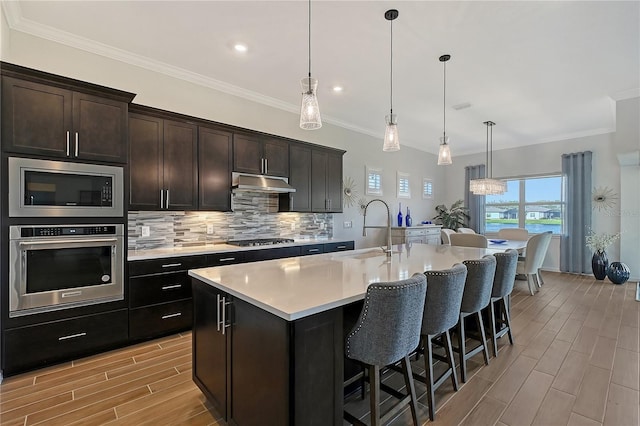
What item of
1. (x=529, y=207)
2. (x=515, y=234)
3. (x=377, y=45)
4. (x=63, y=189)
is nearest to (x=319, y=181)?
(x=377, y=45)

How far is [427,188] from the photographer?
25.0 ft

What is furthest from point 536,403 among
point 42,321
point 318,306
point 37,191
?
point 37,191

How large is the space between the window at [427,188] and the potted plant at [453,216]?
492mm

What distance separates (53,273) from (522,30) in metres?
4.65

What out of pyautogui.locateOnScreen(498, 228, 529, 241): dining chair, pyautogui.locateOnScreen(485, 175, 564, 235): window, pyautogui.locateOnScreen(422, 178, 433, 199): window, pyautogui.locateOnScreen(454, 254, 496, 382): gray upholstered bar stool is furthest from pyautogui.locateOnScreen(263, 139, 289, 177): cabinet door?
pyautogui.locateOnScreen(485, 175, 564, 235): window

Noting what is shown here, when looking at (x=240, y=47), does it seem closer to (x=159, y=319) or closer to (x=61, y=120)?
(x=61, y=120)

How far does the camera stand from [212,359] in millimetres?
1823

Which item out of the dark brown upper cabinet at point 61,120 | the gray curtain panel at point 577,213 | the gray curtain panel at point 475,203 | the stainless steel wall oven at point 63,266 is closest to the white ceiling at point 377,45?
the dark brown upper cabinet at point 61,120

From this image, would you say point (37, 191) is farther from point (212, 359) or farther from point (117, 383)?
point (212, 359)

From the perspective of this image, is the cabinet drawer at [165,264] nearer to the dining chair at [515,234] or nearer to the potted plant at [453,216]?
the dining chair at [515,234]

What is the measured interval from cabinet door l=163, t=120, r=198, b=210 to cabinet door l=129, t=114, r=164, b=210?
8 centimetres

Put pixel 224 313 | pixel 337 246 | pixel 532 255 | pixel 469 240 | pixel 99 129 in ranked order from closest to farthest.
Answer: pixel 224 313, pixel 99 129, pixel 469 240, pixel 532 255, pixel 337 246

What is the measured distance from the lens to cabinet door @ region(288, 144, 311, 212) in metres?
4.35

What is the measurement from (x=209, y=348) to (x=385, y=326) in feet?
3.75
